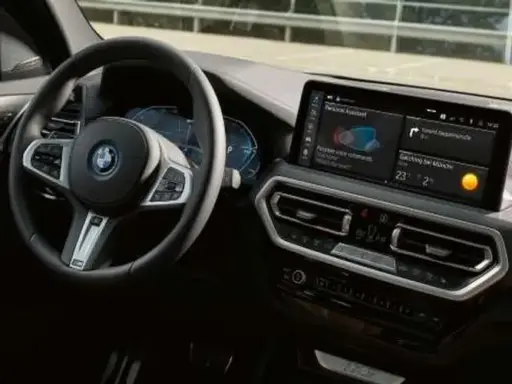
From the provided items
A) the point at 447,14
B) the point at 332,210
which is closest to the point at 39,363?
the point at 332,210

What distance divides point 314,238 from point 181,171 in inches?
12.2

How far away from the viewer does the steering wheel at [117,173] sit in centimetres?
206

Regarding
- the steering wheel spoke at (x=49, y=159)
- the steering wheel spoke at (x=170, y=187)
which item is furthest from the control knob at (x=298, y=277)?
the steering wheel spoke at (x=49, y=159)

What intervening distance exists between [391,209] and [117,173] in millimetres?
523

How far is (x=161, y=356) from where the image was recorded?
2.73 meters

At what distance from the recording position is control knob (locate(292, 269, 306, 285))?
2.27 m

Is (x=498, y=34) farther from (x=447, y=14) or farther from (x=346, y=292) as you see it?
(x=346, y=292)

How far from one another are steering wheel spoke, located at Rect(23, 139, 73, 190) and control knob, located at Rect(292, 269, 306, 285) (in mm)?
497

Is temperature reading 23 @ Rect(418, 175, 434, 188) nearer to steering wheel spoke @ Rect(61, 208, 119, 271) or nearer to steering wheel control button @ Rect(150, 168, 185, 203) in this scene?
steering wheel control button @ Rect(150, 168, 185, 203)

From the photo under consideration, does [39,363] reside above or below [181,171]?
below

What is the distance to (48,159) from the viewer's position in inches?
88.0

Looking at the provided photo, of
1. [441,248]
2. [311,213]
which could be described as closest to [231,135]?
[311,213]

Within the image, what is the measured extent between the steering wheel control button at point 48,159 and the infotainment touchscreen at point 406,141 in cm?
47

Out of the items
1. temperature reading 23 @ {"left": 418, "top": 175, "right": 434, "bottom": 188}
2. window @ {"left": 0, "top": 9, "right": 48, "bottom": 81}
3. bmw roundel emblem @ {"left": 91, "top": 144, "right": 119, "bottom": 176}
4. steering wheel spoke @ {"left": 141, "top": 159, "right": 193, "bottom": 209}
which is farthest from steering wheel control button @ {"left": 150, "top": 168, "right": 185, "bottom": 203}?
window @ {"left": 0, "top": 9, "right": 48, "bottom": 81}
